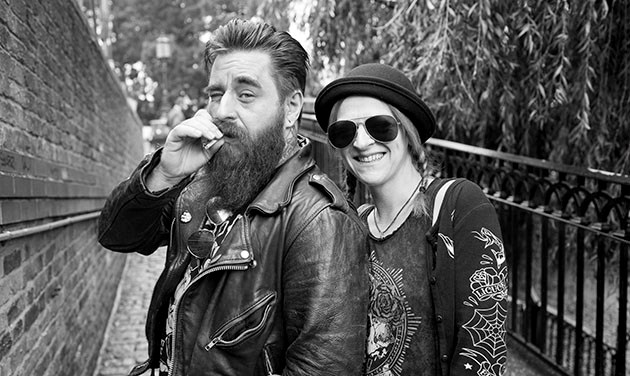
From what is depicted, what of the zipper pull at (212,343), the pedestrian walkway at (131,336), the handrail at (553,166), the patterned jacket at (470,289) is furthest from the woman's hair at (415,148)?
the pedestrian walkway at (131,336)

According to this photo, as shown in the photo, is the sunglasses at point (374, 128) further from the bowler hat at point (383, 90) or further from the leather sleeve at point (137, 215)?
the leather sleeve at point (137, 215)

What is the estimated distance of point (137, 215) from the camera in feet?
6.54

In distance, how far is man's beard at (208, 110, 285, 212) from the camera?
6.01ft

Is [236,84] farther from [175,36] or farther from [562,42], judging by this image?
[175,36]

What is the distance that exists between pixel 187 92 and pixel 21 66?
30435 millimetres

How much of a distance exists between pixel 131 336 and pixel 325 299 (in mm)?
4972

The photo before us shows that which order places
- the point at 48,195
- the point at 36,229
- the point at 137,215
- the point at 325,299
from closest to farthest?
the point at 325,299
the point at 137,215
the point at 36,229
the point at 48,195

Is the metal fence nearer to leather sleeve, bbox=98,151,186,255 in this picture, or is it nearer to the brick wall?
leather sleeve, bbox=98,151,186,255

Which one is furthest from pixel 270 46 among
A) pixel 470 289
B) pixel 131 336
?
pixel 131 336

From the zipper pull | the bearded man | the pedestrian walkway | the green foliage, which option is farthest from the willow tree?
the green foliage

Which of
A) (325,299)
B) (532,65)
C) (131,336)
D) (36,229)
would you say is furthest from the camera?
(131,336)

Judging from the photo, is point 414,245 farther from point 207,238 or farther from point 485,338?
point 207,238

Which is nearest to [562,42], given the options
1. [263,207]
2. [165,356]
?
[263,207]

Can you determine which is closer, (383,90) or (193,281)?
(193,281)
